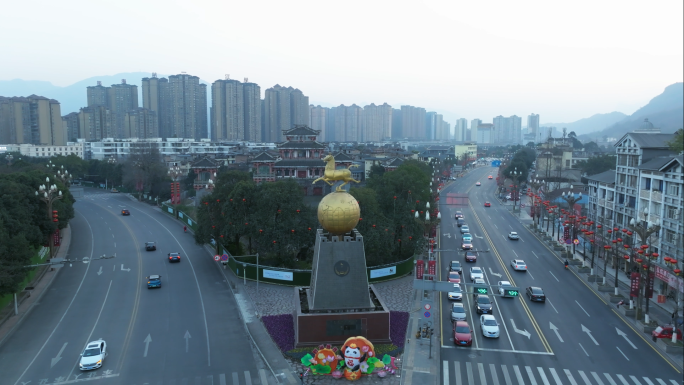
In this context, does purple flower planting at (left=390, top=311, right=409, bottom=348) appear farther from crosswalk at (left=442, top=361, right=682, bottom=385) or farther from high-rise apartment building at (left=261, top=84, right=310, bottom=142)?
high-rise apartment building at (left=261, top=84, right=310, bottom=142)

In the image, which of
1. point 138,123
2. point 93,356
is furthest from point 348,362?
point 138,123

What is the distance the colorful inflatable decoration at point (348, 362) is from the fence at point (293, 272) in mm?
10597

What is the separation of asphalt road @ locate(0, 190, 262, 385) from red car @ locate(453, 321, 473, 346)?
27.4 ft

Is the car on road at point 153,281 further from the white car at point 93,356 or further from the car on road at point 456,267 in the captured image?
the car on road at point 456,267

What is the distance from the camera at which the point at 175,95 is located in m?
138

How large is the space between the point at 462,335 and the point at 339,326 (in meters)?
5.27

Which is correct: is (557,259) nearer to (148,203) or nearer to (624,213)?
(624,213)

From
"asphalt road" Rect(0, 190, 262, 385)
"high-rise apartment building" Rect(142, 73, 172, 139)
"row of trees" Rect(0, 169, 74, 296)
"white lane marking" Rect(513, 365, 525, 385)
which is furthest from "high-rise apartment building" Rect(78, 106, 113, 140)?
"white lane marking" Rect(513, 365, 525, 385)

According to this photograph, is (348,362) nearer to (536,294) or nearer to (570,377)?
(570,377)

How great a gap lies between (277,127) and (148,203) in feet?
271

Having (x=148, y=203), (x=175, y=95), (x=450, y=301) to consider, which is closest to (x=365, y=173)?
(x=148, y=203)

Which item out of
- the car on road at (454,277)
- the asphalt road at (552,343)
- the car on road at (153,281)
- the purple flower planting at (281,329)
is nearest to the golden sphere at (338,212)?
the purple flower planting at (281,329)

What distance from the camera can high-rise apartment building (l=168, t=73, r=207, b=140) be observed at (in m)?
138

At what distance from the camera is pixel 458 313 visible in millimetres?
23375
